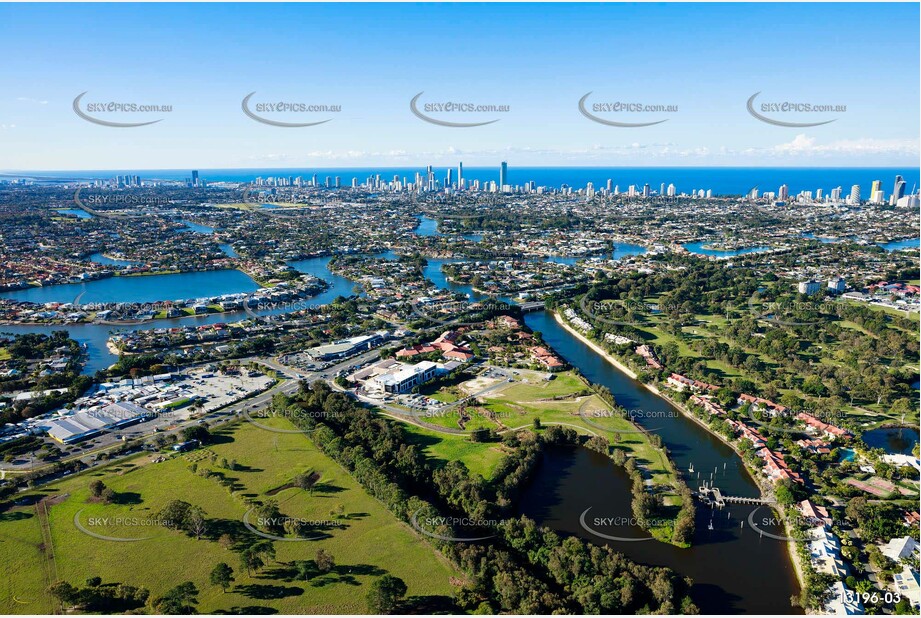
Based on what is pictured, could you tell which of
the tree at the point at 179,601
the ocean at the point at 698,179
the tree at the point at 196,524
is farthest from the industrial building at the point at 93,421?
the ocean at the point at 698,179

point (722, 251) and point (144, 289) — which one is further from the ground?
point (722, 251)

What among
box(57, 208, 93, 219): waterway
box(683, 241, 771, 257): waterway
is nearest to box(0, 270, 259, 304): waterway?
box(57, 208, 93, 219): waterway

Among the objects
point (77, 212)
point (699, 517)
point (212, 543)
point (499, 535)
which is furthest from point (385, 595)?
point (77, 212)

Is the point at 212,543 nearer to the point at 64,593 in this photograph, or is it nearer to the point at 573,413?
the point at 64,593

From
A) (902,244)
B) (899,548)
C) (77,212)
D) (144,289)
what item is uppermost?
(77,212)

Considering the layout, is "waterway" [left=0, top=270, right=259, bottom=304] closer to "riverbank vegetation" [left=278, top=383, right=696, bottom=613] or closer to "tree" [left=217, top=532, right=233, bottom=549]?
"riverbank vegetation" [left=278, top=383, right=696, bottom=613]

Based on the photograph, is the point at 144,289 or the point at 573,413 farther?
the point at 144,289

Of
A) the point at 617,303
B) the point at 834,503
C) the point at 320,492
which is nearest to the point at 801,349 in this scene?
the point at 617,303
